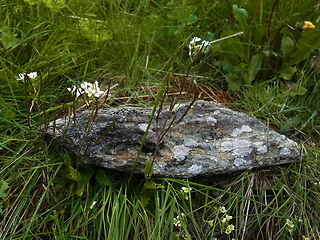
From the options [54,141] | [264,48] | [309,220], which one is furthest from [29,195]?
[264,48]

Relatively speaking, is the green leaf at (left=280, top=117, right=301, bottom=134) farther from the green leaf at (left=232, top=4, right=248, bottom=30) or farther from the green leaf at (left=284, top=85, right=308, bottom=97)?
the green leaf at (left=232, top=4, right=248, bottom=30)

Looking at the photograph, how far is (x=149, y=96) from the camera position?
2.40m

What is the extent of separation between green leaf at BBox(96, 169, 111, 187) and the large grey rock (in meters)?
0.06

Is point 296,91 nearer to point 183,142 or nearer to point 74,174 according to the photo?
point 183,142

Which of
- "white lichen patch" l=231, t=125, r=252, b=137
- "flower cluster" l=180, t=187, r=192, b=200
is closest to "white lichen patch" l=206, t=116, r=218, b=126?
"white lichen patch" l=231, t=125, r=252, b=137

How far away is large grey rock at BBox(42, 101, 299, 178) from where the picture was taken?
1865 mm

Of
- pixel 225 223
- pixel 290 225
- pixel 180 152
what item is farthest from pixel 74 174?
pixel 290 225

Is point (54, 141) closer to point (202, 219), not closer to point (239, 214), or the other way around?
point (202, 219)

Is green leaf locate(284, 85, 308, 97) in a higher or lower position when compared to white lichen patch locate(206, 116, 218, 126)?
higher

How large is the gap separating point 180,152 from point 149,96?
1.88 feet

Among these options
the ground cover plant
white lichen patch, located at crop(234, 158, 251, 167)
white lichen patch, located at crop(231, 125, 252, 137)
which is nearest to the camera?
the ground cover plant

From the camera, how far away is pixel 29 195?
1843mm

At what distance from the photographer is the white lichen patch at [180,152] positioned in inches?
75.2

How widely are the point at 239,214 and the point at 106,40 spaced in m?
1.46
